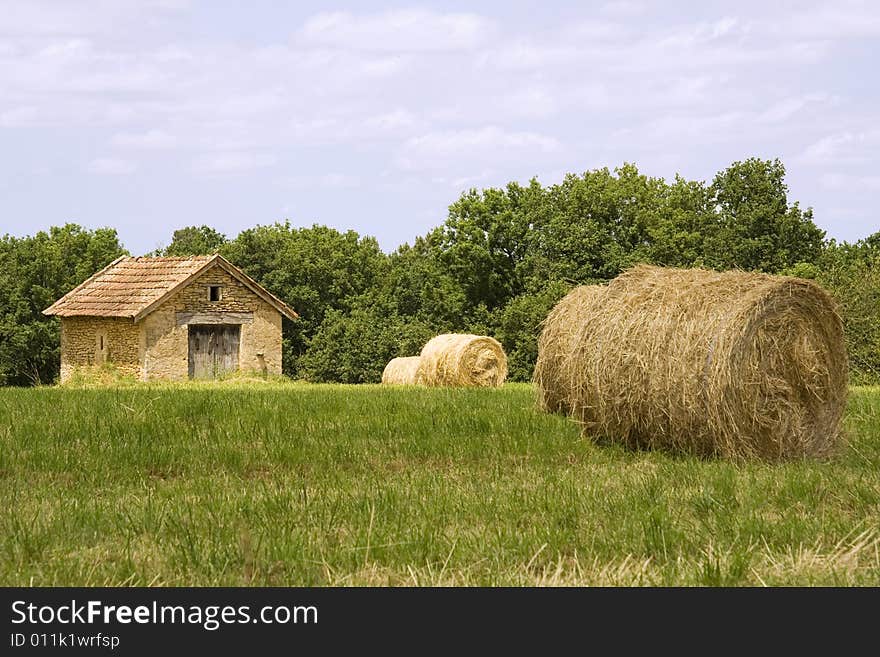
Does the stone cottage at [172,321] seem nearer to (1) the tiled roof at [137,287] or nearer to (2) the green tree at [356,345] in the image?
(1) the tiled roof at [137,287]

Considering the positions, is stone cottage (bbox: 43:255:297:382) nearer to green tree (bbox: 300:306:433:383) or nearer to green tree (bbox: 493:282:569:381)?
green tree (bbox: 300:306:433:383)

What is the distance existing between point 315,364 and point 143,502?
4521 centimetres

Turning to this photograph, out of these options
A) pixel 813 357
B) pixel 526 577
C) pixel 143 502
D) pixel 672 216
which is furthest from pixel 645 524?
pixel 672 216

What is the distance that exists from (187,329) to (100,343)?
329cm

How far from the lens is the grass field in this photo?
207 inches

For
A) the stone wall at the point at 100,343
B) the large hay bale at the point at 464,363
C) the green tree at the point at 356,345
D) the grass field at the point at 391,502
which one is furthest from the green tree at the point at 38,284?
the grass field at the point at 391,502

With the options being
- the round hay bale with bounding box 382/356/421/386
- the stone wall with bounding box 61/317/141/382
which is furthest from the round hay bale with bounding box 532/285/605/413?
the stone wall with bounding box 61/317/141/382

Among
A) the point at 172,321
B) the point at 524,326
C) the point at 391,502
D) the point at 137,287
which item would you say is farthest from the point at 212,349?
the point at 391,502

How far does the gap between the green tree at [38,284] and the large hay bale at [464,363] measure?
29238 millimetres

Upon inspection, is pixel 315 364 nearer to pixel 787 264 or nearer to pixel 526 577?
pixel 787 264

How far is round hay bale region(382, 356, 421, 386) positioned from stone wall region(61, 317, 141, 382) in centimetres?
1157

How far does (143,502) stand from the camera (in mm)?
7594

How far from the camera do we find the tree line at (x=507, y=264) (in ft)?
152

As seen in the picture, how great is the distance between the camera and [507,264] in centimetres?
5056
